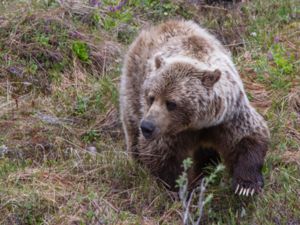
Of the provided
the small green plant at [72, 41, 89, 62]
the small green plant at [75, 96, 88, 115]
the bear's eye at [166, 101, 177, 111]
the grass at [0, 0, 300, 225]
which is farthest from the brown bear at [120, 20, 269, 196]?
the small green plant at [72, 41, 89, 62]

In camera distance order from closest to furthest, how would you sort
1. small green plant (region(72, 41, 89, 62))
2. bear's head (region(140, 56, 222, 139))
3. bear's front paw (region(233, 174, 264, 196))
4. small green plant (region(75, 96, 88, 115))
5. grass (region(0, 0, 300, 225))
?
bear's head (region(140, 56, 222, 139)), grass (region(0, 0, 300, 225)), bear's front paw (region(233, 174, 264, 196)), small green plant (region(75, 96, 88, 115)), small green plant (region(72, 41, 89, 62))

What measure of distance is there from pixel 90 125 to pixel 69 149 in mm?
594

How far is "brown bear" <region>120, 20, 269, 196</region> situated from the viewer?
4680mm

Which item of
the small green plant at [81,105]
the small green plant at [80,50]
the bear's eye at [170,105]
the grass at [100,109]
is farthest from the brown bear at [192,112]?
the small green plant at [80,50]

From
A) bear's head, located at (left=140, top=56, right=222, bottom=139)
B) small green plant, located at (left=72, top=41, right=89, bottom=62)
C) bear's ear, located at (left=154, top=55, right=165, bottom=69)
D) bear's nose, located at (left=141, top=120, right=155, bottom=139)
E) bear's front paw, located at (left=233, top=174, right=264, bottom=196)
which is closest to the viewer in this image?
bear's nose, located at (left=141, top=120, right=155, bottom=139)

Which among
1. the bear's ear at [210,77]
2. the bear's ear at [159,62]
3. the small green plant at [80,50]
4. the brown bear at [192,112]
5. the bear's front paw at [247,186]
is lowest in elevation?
the small green plant at [80,50]

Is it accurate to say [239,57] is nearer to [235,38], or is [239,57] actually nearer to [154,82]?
[235,38]

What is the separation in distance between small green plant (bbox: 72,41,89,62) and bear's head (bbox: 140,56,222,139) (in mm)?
2277

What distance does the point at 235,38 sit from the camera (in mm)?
7613

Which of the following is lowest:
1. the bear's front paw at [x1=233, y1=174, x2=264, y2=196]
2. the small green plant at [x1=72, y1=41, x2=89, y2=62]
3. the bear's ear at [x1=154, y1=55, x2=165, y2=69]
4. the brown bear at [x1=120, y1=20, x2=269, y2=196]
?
the small green plant at [x1=72, y1=41, x2=89, y2=62]

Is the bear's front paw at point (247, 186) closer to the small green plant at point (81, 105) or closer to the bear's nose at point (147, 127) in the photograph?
the bear's nose at point (147, 127)

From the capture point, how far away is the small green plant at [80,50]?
6.97 m

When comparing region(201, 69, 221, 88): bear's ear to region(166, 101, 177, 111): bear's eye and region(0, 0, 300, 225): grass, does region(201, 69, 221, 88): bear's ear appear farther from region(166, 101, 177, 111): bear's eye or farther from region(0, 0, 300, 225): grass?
region(0, 0, 300, 225): grass

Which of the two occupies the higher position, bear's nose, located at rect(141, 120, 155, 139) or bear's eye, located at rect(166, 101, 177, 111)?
bear's eye, located at rect(166, 101, 177, 111)
